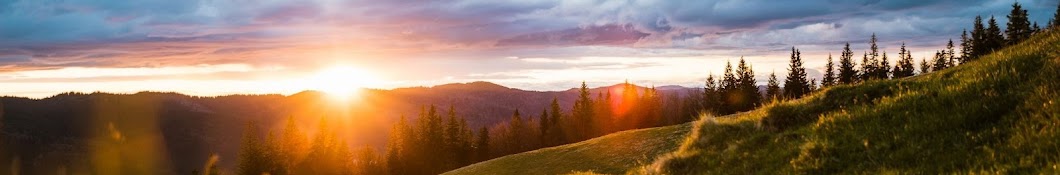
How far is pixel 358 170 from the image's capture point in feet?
417

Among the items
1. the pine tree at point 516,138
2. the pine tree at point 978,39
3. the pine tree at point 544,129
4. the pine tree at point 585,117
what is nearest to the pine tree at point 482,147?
the pine tree at point 516,138

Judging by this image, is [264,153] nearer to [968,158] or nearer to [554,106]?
[554,106]

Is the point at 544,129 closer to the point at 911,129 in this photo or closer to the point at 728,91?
the point at 728,91

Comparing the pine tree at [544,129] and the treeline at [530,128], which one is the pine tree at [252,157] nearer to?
the treeline at [530,128]

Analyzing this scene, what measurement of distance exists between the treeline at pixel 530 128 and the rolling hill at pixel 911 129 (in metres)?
79.2

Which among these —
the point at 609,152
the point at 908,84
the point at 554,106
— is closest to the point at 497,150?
the point at 554,106

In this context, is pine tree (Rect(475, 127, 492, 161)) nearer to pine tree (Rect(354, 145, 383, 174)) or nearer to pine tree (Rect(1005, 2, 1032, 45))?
pine tree (Rect(354, 145, 383, 174))

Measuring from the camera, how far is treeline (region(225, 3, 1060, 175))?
3976 inches

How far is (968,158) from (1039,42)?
7.06 m

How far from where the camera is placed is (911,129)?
9906 mm

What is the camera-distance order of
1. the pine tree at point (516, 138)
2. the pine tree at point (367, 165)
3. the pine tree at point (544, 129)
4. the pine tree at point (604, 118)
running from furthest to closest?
the pine tree at point (516, 138) → the pine tree at point (604, 118) → the pine tree at point (544, 129) → the pine tree at point (367, 165)

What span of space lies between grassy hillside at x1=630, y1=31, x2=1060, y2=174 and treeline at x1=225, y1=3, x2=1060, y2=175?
79131mm

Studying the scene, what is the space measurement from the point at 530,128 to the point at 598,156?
83653 millimetres

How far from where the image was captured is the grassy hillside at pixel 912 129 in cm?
845
